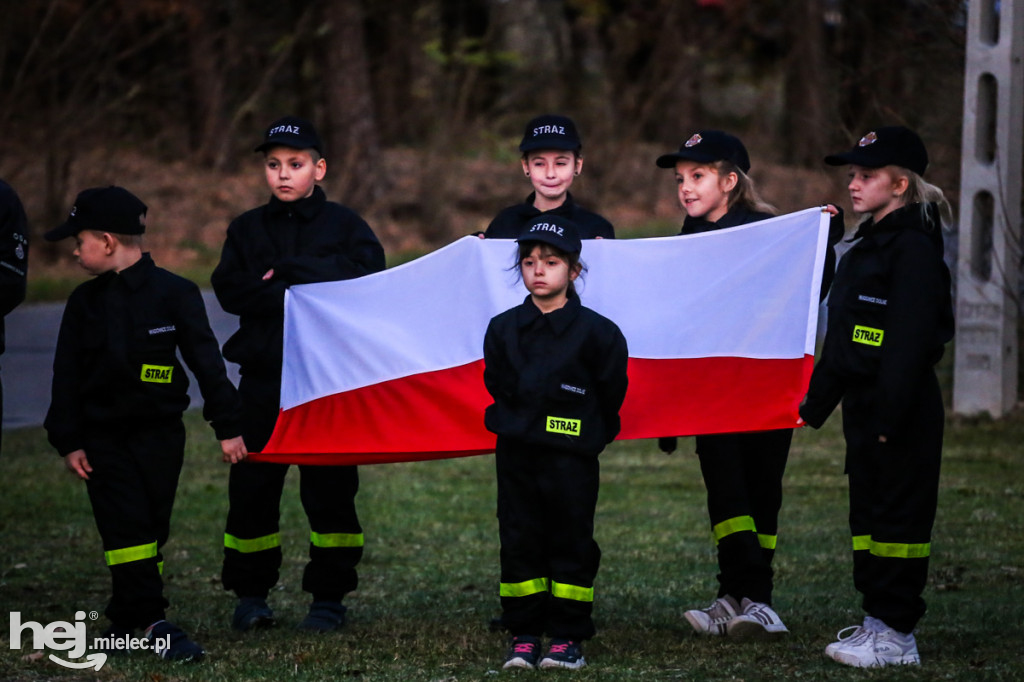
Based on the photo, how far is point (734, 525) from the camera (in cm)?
655

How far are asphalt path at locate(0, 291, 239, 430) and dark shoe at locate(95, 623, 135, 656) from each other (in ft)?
24.4

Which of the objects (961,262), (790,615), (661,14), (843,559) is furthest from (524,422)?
(661,14)

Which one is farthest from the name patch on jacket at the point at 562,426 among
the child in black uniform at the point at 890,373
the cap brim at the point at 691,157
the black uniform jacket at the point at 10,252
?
the black uniform jacket at the point at 10,252

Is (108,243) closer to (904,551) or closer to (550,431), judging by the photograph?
(550,431)

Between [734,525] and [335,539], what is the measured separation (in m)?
1.89

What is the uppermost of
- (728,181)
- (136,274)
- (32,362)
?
(728,181)

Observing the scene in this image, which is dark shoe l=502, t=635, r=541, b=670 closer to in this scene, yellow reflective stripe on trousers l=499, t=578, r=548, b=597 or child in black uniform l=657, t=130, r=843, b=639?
yellow reflective stripe on trousers l=499, t=578, r=548, b=597

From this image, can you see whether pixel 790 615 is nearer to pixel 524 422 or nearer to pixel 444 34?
pixel 524 422

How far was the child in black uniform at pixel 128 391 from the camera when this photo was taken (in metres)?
6.25

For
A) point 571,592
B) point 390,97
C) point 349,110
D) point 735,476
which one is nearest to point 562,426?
point 571,592

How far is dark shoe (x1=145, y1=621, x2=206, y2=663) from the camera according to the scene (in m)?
6.15

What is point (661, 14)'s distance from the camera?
3516 centimetres

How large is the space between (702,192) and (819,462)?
6.08m

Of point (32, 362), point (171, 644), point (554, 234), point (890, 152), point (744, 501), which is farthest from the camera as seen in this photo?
point (32, 362)
